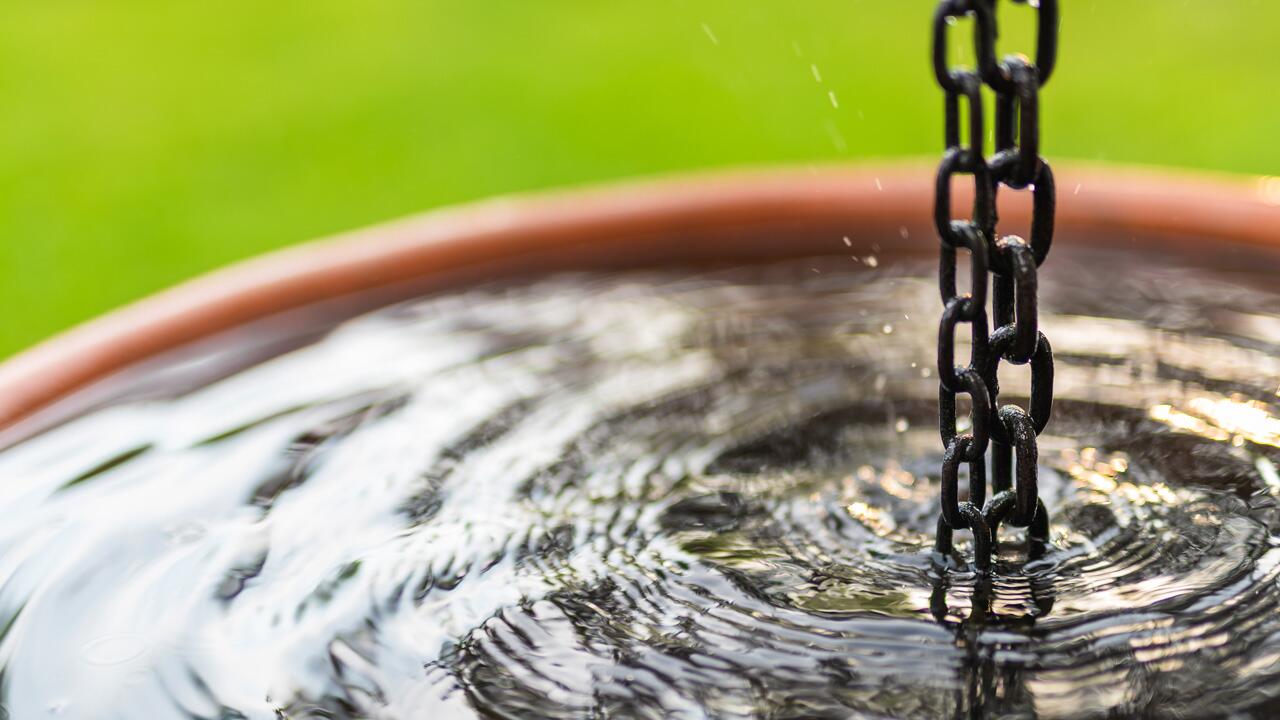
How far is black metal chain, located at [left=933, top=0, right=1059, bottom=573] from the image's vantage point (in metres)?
1.21

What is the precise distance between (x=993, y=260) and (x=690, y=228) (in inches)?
55.5

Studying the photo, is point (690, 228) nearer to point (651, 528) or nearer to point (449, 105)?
point (651, 528)

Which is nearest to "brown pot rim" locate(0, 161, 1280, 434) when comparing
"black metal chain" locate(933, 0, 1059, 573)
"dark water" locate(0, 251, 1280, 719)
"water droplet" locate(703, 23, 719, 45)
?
"dark water" locate(0, 251, 1280, 719)

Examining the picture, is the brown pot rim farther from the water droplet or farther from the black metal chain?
the water droplet

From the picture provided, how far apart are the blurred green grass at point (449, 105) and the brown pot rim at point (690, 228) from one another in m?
1.61

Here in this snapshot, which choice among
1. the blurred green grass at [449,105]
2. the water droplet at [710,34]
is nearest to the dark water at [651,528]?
the blurred green grass at [449,105]

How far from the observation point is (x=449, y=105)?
204 inches

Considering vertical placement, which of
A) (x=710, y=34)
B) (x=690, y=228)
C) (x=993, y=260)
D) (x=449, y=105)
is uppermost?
(x=710, y=34)

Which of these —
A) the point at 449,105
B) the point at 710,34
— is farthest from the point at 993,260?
the point at 710,34

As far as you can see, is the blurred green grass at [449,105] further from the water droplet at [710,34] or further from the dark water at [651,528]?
the dark water at [651,528]

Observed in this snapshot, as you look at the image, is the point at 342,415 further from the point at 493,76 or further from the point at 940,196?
the point at 493,76

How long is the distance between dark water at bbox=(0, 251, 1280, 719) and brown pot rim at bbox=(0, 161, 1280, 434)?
152mm

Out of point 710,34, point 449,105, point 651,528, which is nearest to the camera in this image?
point 651,528

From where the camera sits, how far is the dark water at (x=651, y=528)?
1289 mm
